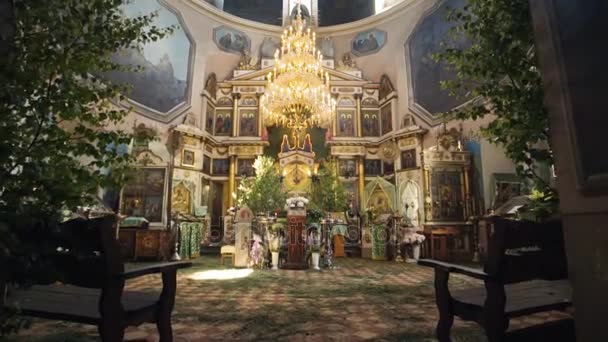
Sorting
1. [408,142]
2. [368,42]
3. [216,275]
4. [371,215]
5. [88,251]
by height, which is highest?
[368,42]

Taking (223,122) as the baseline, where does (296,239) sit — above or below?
below

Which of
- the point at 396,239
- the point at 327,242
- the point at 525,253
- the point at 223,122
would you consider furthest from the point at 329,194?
the point at 525,253

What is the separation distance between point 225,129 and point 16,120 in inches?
530

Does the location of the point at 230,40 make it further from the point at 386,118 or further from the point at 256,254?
the point at 256,254

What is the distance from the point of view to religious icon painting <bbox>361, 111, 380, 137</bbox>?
14344mm

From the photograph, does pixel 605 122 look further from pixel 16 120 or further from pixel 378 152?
pixel 378 152

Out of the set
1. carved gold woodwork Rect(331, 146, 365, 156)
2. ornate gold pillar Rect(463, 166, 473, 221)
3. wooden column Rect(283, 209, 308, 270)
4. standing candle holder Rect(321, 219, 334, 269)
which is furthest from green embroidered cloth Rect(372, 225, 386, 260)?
carved gold woodwork Rect(331, 146, 365, 156)

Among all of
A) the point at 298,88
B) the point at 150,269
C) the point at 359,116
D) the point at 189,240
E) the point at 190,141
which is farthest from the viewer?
the point at 359,116

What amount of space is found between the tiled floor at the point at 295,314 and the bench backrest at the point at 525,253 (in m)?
1.02

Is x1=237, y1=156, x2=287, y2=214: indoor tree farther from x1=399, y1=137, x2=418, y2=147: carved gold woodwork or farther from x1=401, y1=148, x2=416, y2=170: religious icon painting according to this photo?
x1=399, y1=137, x2=418, y2=147: carved gold woodwork

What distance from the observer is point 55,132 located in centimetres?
146

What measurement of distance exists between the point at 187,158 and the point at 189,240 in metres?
3.53

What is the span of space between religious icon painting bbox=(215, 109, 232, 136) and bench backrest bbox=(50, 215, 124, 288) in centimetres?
1319

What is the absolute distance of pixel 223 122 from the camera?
1451 centimetres
